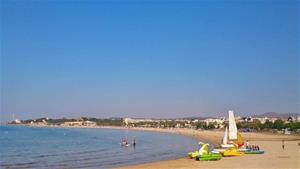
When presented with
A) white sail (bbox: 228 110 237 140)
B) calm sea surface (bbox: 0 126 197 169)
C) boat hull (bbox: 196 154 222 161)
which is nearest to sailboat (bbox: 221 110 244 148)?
white sail (bbox: 228 110 237 140)

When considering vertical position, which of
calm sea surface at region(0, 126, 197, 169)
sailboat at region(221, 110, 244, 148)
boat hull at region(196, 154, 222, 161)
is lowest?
calm sea surface at region(0, 126, 197, 169)

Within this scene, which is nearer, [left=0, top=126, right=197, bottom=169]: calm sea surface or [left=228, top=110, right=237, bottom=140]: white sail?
[left=0, top=126, right=197, bottom=169]: calm sea surface

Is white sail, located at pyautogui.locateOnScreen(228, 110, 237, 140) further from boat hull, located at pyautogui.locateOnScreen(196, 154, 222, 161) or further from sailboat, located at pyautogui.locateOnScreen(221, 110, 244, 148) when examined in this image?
boat hull, located at pyautogui.locateOnScreen(196, 154, 222, 161)

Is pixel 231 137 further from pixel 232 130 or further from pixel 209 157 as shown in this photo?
pixel 209 157

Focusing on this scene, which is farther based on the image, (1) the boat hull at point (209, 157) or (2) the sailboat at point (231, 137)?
(2) the sailboat at point (231, 137)

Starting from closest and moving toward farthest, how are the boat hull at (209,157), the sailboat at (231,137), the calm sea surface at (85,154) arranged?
the boat hull at (209,157), the calm sea surface at (85,154), the sailboat at (231,137)

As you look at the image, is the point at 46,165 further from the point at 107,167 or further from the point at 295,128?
the point at 295,128

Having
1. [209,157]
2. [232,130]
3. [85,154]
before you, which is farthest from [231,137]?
[85,154]

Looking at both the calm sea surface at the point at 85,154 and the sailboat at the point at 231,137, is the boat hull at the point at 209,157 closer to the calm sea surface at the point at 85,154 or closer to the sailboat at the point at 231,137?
the calm sea surface at the point at 85,154

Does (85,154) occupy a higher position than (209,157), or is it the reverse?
(209,157)

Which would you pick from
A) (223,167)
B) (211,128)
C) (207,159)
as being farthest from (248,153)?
(211,128)

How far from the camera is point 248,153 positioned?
149 ft

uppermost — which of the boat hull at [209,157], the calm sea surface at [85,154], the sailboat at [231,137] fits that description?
the sailboat at [231,137]

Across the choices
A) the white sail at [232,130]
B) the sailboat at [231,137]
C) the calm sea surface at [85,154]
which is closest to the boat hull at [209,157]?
the calm sea surface at [85,154]
